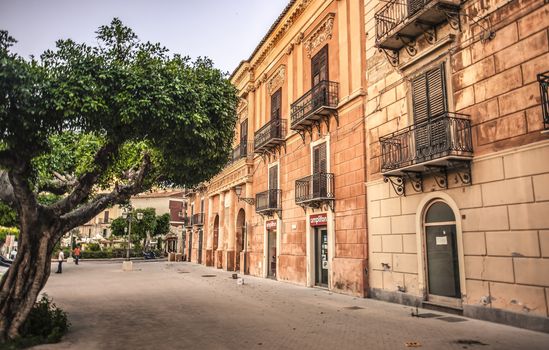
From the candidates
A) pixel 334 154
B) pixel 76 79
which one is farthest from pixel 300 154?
pixel 76 79

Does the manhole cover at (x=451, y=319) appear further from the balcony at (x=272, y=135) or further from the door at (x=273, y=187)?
the balcony at (x=272, y=135)

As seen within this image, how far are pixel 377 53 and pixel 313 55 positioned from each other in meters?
4.96

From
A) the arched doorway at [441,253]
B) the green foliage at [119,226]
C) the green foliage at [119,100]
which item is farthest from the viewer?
the green foliage at [119,226]

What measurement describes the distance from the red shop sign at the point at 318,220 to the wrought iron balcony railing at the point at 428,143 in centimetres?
440

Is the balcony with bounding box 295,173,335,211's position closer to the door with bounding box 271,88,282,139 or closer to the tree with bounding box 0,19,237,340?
the door with bounding box 271,88,282,139

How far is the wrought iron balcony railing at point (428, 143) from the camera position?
9773 mm

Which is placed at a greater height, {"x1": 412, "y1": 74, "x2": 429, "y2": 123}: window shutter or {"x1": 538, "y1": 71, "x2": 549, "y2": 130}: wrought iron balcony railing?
{"x1": 412, "y1": 74, "x2": 429, "y2": 123}: window shutter

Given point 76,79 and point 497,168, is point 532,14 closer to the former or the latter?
point 497,168

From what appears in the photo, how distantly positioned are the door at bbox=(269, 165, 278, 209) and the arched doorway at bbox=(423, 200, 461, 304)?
9.90 metres

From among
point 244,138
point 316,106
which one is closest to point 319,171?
point 316,106

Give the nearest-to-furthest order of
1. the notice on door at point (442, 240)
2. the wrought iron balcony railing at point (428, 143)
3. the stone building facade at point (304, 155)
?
the wrought iron balcony railing at point (428, 143), the notice on door at point (442, 240), the stone building facade at point (304, 155)

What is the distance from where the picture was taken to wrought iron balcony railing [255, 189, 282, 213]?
20109 mm

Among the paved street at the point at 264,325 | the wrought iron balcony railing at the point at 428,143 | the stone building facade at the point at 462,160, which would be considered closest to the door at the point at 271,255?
the paved street at the point at 264,325

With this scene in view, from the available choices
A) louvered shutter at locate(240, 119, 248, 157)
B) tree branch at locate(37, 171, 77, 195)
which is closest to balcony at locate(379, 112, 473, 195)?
tree branch at locate(37, 171, 77, 195)
